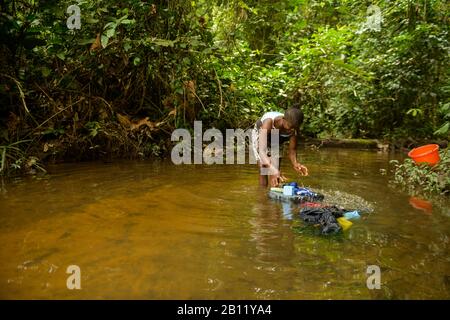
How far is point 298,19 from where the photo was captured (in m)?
12.0

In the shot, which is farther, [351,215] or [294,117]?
[294,117]

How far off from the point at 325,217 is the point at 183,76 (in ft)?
15.3

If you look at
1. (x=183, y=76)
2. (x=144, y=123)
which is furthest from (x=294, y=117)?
(x=144, y=123)

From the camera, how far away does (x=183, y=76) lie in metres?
7.16

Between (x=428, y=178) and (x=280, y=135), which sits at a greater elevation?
(x=280, y=135)

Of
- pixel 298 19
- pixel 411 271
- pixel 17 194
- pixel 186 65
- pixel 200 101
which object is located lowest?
pixel 411 271

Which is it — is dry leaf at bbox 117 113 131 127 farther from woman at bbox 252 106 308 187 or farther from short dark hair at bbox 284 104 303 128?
short dark hair at bbox 284 104 303 128

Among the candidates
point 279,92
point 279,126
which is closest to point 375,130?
point 279,92

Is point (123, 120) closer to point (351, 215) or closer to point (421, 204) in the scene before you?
point (351, 215)

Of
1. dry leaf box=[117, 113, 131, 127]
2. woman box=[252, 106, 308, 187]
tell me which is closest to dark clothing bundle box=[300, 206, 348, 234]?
woman box=[252, 106, 308, 187]

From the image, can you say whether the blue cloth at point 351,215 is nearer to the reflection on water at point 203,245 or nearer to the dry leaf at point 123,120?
the reflection on water at point 203,245

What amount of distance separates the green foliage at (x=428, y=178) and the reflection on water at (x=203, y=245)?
471mm

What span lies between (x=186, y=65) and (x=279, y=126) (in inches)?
120

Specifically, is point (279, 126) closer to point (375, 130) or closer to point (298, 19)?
point (375, 130)
